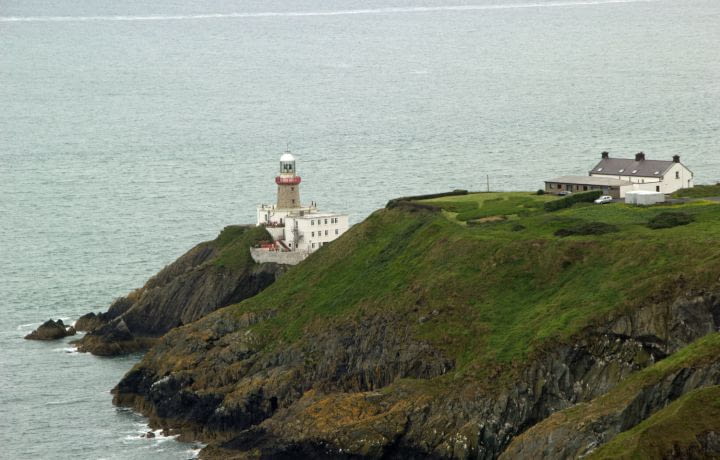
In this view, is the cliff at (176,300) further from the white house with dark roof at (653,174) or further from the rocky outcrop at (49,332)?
the white house with dark roof at (653,174)

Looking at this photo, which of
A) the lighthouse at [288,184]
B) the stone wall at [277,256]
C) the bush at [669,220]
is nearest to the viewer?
the bush at [669,220]

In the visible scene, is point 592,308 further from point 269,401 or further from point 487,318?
point 269,401

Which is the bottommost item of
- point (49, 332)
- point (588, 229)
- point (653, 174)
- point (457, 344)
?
point (457, 344)

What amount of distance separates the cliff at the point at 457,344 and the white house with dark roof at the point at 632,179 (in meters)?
5.78

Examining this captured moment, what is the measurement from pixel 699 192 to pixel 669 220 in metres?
19.3

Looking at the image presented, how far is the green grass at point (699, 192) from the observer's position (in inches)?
5738

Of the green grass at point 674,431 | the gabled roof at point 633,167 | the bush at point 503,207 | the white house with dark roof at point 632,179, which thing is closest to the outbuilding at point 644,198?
the white house with dark roof at point 632,179

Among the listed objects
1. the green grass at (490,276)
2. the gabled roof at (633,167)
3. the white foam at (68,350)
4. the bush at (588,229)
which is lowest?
the white foam at (68,350)

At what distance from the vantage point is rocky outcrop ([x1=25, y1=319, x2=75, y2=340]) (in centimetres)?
15275

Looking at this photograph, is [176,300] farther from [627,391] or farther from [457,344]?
[627,391]

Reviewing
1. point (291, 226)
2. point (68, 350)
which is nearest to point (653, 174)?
point (291, 226)

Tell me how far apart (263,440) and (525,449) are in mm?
18992

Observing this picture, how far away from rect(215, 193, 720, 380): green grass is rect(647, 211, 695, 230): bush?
78cm

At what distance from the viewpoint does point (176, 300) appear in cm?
15362
